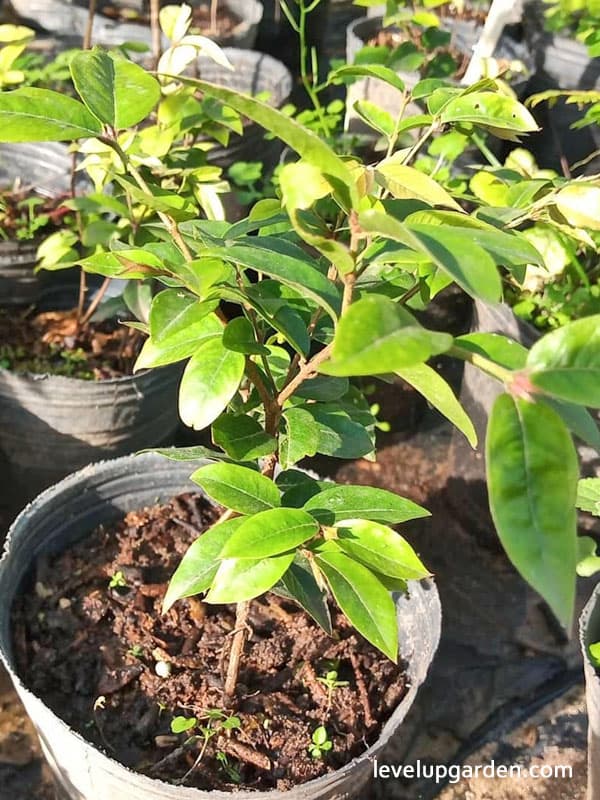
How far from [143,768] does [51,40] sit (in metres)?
2.47

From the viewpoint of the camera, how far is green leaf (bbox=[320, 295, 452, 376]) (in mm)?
488

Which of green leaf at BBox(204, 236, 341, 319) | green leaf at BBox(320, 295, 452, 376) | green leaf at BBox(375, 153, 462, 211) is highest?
green leaf at BBox(375, 153, 462, 211)

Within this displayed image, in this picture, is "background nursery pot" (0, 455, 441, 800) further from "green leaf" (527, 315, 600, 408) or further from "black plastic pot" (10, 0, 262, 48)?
"black plastic pot" (10, 0, 262, 48)

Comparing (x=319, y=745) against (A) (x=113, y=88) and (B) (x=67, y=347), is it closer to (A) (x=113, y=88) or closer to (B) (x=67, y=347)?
(A) (x=113, y=88)

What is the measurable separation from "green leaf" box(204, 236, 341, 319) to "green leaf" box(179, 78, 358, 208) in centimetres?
10

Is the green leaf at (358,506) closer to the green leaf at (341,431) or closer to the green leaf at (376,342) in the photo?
the green leaf at (341,431)

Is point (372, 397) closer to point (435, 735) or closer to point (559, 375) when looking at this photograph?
point (435, 735)

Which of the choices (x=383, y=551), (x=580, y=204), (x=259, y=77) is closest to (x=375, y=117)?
(x=580, y=204)

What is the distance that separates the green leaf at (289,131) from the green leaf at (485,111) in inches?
11.1

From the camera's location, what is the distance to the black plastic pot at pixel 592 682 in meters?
1.12

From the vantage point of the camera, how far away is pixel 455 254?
53 cm

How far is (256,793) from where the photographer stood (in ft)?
3.07

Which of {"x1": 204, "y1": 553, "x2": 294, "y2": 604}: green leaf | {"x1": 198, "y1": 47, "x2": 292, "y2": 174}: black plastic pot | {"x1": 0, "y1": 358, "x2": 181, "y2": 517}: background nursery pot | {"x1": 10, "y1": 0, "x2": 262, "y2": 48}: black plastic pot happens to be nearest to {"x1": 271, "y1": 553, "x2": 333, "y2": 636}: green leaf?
{"x1": 204, "y1": 553, "x2": 294, "y2": 604}: green leaf

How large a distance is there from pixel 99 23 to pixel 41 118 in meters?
2.60
